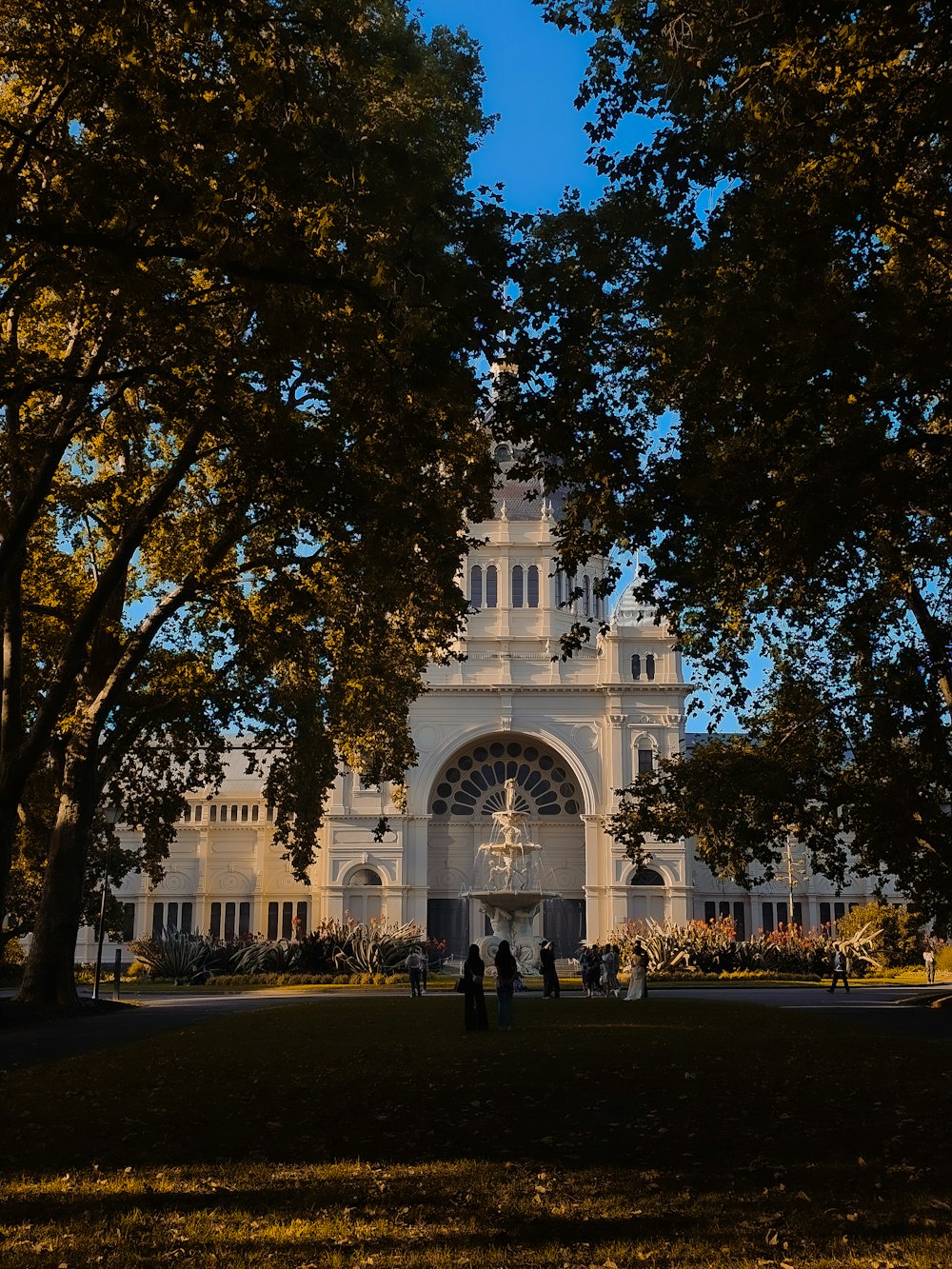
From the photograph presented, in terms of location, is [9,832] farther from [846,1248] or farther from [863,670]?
[846,1248]

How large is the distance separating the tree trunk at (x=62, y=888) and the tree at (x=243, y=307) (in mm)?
47

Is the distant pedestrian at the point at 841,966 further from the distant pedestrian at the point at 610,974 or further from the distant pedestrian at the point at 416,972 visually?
the distant pedestrian at the point at 416,972

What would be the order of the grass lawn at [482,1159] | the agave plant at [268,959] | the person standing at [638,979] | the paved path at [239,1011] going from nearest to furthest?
the grass lawn at [482,1159]
the paved path at [239,1011]
the person standing at [638,979]
the agave plant at [268,959]

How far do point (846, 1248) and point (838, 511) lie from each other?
267 inches

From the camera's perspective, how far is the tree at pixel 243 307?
11055mm

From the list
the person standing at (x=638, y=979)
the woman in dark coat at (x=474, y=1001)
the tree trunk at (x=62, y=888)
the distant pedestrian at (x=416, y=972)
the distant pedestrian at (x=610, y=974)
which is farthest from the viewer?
the distant pedestrian at (x=610, y=974)

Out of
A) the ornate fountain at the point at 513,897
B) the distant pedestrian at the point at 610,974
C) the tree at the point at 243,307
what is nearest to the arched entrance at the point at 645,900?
the ornate fountain at the point at 513,897

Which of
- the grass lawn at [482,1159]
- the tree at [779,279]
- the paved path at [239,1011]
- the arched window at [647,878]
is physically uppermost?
the tree at [779,279]

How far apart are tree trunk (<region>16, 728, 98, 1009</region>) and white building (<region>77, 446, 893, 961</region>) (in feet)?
124

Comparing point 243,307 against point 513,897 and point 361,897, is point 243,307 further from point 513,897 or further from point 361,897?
point 361,897

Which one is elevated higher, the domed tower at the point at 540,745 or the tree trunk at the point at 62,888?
the domed tower at the point at 540,745

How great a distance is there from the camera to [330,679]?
26.4 metres

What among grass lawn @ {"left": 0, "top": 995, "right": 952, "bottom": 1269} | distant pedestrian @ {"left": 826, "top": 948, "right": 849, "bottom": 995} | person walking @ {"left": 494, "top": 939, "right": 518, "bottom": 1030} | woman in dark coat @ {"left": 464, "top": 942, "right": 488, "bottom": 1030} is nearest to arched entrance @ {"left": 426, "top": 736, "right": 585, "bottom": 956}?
distant pedestrian @ {"left": 826, "top": 948, "right": 849, "bottom": 995}

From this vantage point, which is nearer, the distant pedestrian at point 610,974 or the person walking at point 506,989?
the person walking at point 506,989
